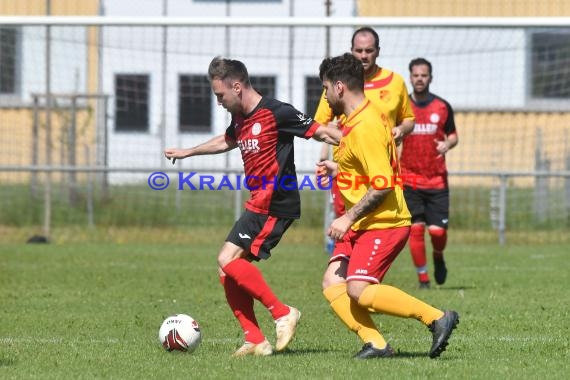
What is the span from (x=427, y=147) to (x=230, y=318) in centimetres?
371

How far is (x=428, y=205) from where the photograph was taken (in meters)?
12.5

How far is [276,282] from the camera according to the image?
12844 mm

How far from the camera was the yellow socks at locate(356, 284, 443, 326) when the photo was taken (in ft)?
23.4

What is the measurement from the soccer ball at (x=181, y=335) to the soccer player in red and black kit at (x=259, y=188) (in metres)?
0.31

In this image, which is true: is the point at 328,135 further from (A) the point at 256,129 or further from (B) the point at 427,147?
(B) the point at 427,147

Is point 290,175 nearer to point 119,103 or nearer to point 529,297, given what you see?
point 529,297

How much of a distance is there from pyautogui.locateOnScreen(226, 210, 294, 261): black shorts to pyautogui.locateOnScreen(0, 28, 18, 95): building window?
1235 cm

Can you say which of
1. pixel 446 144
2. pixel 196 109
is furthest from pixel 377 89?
pixel 196 109

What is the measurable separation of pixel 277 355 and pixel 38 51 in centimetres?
1380

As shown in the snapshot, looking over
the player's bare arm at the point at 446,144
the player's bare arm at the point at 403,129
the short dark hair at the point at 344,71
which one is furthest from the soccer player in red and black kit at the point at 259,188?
the player's bare arm at the point at 446,144

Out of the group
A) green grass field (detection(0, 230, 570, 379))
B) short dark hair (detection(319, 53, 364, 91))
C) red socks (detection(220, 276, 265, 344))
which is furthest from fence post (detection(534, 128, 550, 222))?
short dark hair (detection(319, 53, 364, 91))

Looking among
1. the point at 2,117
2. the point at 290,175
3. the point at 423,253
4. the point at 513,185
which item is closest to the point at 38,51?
the point at 2,117

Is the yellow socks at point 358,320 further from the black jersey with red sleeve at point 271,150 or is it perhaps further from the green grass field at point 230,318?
the black jersey with red sleeve at point 271,150

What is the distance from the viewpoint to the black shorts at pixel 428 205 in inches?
488
